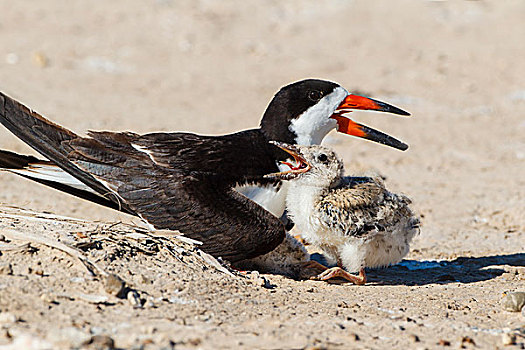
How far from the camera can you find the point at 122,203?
4.59 meters

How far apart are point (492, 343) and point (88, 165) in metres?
2.46

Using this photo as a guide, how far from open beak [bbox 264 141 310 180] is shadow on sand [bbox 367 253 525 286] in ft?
2.84

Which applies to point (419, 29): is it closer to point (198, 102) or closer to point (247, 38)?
point (247, 38)

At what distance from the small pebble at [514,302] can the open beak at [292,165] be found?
4.43ft

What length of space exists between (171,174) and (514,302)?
2.00 meters

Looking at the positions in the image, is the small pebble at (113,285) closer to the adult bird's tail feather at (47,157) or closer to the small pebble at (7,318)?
the small pebble at (7,318)

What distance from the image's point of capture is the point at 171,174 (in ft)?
14.7

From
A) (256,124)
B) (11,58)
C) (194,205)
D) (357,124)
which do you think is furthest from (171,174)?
Result: (11,58)

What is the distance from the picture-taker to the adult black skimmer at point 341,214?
4.53 metres

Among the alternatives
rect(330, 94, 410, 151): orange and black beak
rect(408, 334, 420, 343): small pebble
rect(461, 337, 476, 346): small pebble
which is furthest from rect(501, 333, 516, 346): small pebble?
rect(330, 94, 410, 151): orange and black beak

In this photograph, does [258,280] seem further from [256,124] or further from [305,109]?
[256,124]

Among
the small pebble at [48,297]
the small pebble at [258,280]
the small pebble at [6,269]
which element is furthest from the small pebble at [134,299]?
the small pebble at [258,280]

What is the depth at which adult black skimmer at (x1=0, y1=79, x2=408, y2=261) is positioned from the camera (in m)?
4.42

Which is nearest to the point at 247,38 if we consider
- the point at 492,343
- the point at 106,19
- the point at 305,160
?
the point at 106,19
